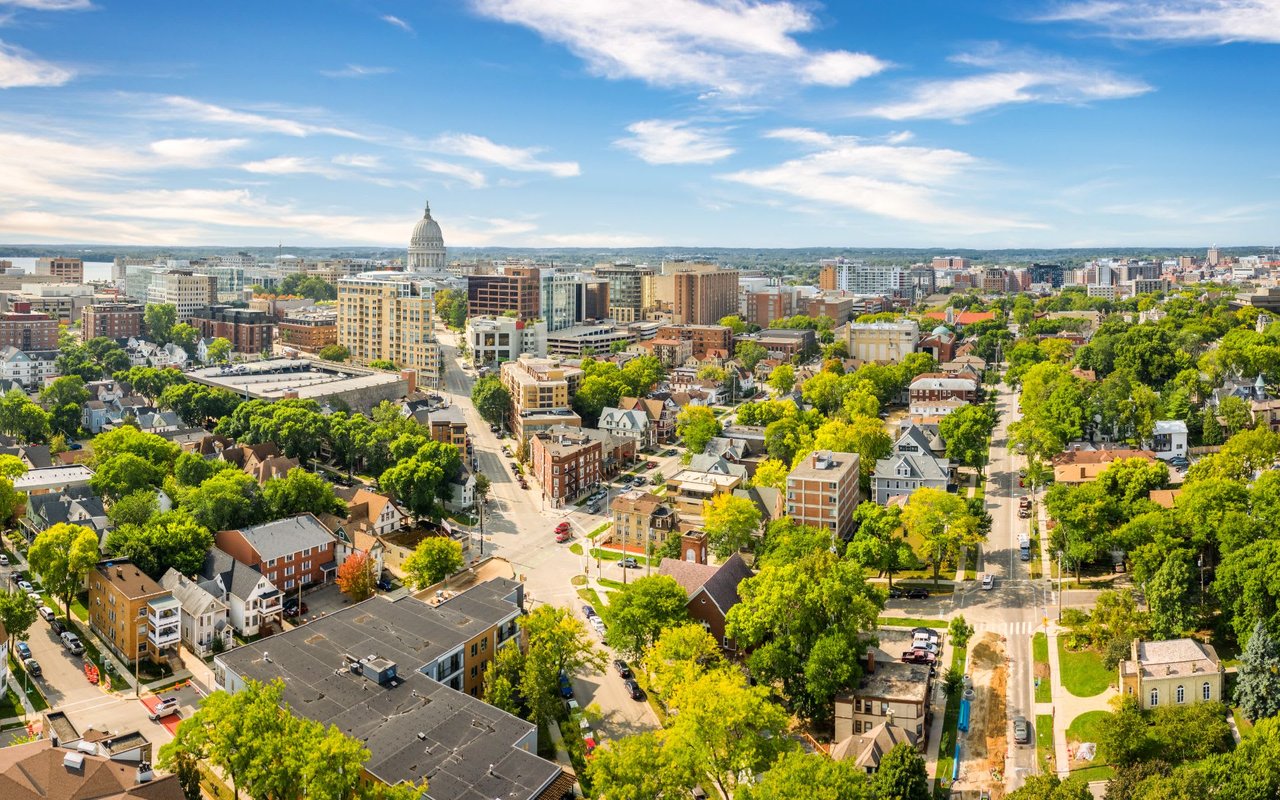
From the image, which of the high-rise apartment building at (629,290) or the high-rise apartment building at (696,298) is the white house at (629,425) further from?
the high-rise apartment building at (629,290)

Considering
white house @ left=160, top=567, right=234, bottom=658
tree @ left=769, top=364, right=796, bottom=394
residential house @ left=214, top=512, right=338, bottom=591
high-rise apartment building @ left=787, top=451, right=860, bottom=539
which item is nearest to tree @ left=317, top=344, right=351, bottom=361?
tree @ left=769, top=364, right=796, bottom=394

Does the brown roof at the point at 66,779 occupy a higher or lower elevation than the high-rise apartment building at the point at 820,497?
lower

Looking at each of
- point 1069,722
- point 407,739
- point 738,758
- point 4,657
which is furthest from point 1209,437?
point 4,657

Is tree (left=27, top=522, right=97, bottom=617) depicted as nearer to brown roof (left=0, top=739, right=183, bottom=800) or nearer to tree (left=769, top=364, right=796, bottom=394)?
brown roof (left=0, top=739, right=183, bottom=800)

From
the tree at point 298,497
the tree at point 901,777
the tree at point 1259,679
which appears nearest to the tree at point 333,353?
the tree at point 298,497

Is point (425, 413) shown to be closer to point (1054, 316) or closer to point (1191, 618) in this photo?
point (1191, 618)

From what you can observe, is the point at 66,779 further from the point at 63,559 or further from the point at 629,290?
the point at 629,290
